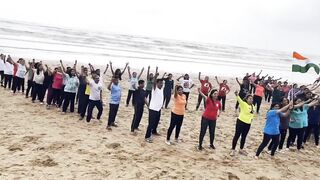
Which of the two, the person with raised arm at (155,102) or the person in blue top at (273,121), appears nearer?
the person in blue top at (273,121)

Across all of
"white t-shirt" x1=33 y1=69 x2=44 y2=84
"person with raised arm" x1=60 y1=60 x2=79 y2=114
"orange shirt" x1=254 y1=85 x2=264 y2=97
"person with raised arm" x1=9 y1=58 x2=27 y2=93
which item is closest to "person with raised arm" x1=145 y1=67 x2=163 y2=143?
"person with raised arm" x1=60 y1=60 x2=79 y2=114

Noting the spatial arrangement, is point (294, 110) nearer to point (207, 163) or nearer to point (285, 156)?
point (285, 156)

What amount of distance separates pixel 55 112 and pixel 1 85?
18.0 ft

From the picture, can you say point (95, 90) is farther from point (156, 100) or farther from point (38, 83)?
point (38, 83)

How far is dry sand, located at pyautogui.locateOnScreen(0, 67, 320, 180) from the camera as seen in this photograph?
24.0 ft

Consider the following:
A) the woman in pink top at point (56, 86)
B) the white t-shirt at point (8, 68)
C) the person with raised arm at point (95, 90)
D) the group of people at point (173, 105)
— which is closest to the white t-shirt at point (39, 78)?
the group of people at point (173, 105)

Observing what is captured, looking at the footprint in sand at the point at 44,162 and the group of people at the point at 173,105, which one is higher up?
the group of people at the point at 173,105

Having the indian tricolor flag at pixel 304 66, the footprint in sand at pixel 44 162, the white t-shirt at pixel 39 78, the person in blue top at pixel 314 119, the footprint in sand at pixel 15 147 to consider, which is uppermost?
the indian tricolor flag at pixel 304 66

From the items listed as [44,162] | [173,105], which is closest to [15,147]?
[44,162]

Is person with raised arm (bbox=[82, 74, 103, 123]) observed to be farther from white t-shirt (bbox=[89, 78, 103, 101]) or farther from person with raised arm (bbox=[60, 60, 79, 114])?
person with raised arm (bbox=[60, 60, 79, 114])

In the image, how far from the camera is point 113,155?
27.1ft

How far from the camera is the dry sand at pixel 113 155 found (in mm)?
7316

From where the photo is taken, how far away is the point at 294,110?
9.80 meters

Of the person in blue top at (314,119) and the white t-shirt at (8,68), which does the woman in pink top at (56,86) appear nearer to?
the white t-shirt at (8,68)
